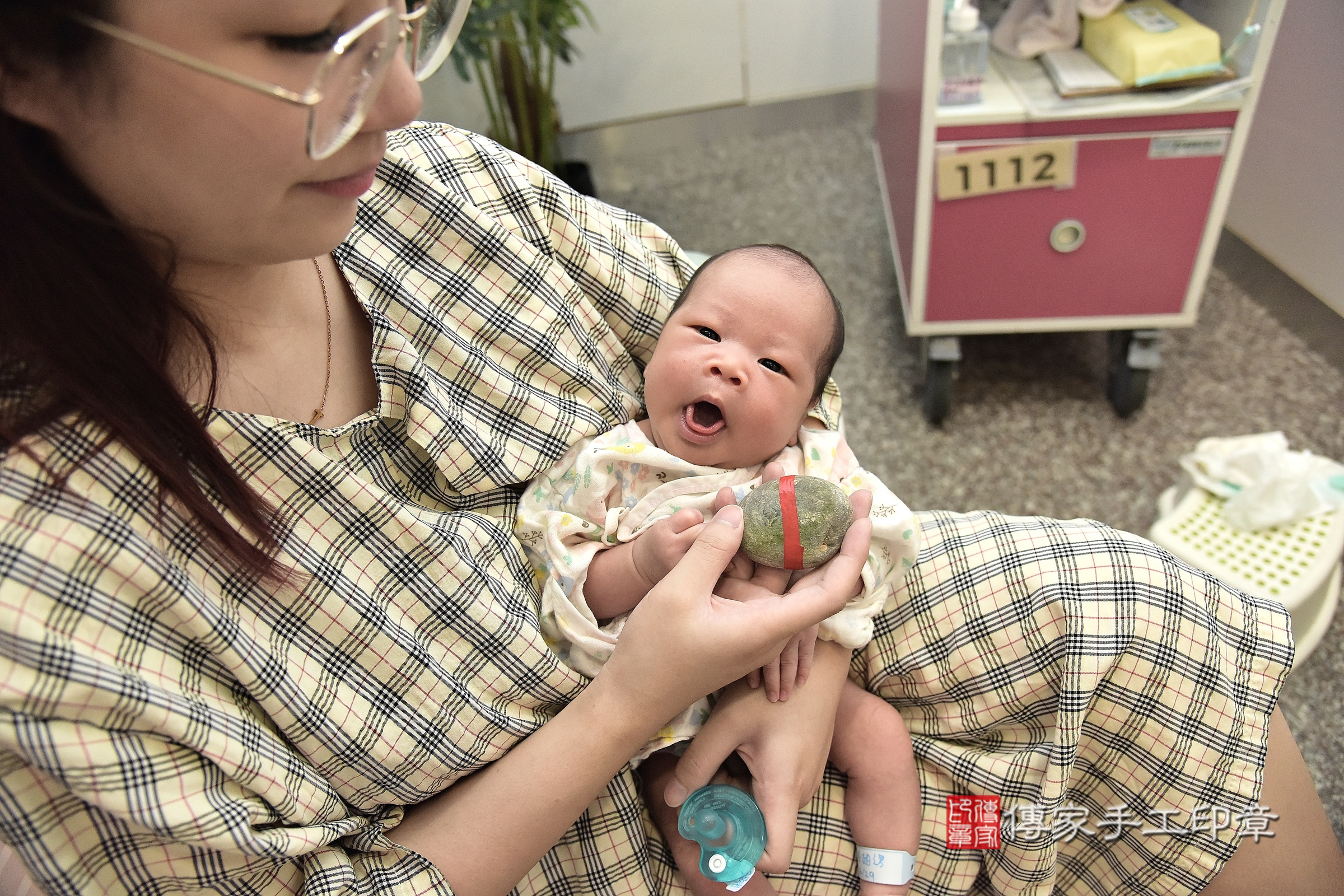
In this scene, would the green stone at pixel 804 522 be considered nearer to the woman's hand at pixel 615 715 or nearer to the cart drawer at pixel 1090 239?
the woman's hand at pixel 615 715

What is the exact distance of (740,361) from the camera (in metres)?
0.97

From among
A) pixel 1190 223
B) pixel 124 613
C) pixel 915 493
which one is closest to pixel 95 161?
pixel 124 613

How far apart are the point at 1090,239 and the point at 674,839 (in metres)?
1.42

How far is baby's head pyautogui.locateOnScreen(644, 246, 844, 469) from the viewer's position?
3.18ft

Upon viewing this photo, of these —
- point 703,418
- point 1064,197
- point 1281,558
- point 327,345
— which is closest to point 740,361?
point 703,418

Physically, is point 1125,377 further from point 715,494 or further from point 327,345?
point 327,345

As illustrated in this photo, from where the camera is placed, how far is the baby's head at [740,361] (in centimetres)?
97

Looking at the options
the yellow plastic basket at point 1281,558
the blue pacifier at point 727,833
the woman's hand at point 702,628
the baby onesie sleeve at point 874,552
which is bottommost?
the yellow plastic basket at point 1281,558

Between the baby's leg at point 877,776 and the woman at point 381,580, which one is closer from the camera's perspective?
the woman at point 381,580

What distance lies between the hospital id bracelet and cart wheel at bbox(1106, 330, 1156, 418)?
4.60 ft

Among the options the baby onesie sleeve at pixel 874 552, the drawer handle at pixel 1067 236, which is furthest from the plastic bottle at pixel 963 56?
the baby onesie sleeve at pixel 874 552

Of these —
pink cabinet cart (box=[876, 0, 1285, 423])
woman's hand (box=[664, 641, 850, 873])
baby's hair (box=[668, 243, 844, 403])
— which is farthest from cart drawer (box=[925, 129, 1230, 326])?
woman's hand (box=[664, 641, 850, 873])

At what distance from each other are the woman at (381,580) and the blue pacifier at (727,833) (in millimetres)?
22

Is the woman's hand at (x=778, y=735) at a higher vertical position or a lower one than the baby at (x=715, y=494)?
lower
